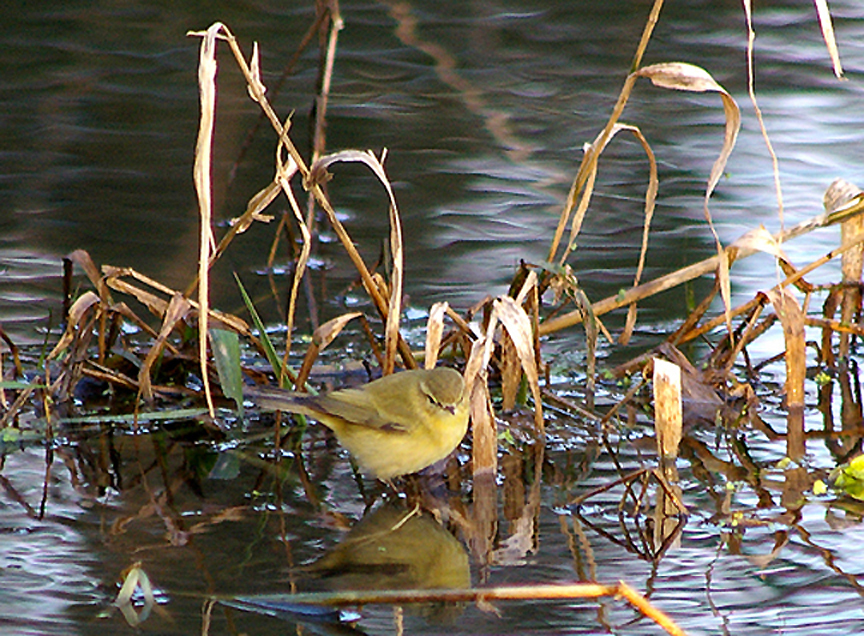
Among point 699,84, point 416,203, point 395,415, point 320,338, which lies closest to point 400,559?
point 395,415

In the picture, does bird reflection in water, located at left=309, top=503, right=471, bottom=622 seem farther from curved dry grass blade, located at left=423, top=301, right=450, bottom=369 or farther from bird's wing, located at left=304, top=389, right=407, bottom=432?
curved dry grass blade, located at left=423, top=301, right=450, bottom=369

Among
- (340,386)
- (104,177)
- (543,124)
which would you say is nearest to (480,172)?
(543,124)

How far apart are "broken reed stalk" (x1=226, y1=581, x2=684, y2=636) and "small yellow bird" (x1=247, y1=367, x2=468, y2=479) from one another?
2.57ft

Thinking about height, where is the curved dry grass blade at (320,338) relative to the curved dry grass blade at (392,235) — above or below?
below

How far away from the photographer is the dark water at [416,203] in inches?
118

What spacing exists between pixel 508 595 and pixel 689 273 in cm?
206

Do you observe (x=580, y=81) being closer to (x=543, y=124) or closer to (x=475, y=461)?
(x=543, y=124)

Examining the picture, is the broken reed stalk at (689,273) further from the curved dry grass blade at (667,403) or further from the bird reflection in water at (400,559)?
the bird reflection in water at (400,559)

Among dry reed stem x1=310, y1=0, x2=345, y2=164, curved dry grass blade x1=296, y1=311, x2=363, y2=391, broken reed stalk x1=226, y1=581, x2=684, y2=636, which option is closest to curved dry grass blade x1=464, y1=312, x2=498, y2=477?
curved dry grass blade x1=296, y1=311, x2=363, y2=391

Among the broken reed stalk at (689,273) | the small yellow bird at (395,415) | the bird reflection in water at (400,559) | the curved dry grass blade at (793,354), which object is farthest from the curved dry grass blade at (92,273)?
the curved dry grass blade at (793,354)

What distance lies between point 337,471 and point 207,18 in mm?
6191

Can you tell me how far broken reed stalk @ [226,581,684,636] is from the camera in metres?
2.07

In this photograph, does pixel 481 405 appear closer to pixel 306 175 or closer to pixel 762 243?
pixel 306 175

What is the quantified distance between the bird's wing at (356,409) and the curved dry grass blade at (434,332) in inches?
10.8
